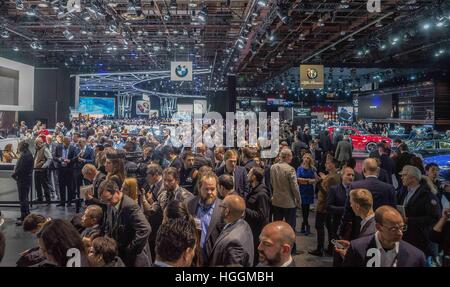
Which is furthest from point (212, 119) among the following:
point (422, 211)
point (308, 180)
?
point (422, 211)

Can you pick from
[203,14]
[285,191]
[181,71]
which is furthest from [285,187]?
[181,71]

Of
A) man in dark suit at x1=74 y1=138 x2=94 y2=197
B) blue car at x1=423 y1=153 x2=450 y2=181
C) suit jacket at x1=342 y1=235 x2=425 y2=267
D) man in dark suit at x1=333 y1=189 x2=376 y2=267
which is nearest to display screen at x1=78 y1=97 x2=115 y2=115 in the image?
man in dark suit at x1=74 y1=138 x2=94 y2=197

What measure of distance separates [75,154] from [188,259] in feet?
24.0

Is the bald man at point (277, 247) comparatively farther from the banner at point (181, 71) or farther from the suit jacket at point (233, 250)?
the banner at point (181, 71)

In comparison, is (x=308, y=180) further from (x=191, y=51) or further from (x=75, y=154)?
(x=191, y=51)

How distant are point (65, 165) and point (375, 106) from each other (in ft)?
96.9

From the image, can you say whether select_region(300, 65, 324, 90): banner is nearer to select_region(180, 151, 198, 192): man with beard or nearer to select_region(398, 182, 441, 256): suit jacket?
select_region(180, 151, 198, 192): man with beard

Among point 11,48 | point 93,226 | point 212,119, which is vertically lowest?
point 93,226

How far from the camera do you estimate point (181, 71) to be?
14391mm

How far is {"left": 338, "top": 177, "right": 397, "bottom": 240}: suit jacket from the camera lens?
158 inches

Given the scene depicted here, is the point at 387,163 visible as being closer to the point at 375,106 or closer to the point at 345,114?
the point at 375,106

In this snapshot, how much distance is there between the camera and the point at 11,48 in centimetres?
1798
